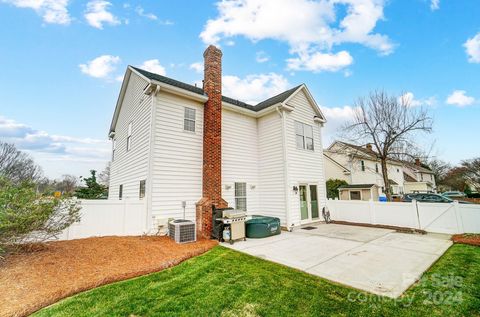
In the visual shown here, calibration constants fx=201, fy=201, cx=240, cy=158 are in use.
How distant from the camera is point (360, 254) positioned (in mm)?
6078

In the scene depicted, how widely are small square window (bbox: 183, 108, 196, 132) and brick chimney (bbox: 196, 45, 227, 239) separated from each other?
1.71 feet

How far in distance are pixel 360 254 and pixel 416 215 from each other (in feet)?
20.3

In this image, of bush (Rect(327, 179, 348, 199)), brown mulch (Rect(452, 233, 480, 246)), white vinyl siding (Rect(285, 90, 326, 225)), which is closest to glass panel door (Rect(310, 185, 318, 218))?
white vinyl siding (Rect(285, 90, 326, 225))

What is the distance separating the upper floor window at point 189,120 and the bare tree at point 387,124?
45.5 feet

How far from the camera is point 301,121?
1212 centimetres

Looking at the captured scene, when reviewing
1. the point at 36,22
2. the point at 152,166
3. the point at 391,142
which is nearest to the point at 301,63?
the point at 391,142

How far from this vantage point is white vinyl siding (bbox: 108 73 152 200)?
8805mm

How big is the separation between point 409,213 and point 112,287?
1251 centimetres

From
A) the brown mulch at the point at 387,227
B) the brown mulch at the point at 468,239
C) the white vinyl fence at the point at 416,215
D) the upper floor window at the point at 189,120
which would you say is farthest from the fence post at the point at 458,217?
the upper floor window at the point at 189,120

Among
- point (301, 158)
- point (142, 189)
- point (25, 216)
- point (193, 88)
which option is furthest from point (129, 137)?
point (301, 158)

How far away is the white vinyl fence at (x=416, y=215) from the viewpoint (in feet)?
28.3

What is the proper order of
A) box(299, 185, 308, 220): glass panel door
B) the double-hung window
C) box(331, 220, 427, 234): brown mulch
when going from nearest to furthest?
box(331, 220, 427, 234): brown mulch < the double-hung window < box(299, 185, 308, 220): glass panel door

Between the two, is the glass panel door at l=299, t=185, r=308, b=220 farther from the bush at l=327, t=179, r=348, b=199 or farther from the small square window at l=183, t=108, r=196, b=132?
the bush at l=327, t=179, r=348, b=199

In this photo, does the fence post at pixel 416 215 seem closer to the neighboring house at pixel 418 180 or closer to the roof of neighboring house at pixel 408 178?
the neighboring house at pixel 418 180
